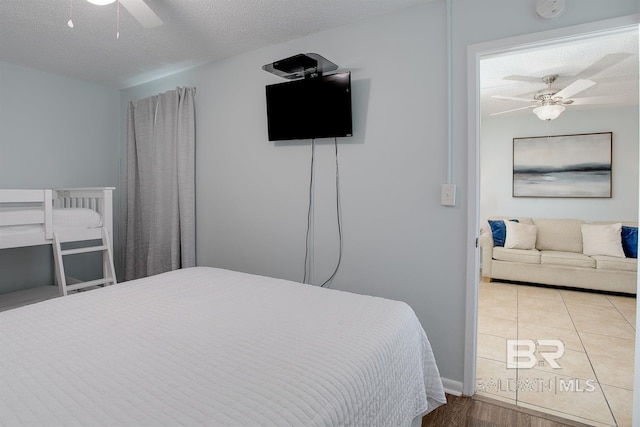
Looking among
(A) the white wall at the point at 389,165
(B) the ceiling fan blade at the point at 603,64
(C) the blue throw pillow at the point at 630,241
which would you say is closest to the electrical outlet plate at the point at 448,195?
(A) the white wall at the point at 389,165

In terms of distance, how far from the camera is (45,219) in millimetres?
2443

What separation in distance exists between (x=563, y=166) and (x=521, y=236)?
125 cm

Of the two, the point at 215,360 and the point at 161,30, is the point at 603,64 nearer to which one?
the point at 161,30

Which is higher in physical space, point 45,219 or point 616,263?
point 45,219

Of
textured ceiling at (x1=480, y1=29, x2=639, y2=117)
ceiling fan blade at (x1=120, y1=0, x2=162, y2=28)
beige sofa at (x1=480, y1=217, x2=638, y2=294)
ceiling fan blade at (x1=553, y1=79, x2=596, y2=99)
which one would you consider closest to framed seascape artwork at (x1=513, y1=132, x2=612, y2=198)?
beige sofa at (x1=480, y1=217, x2=638, y2=294)

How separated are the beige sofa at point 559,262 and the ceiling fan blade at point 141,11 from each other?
4538mm

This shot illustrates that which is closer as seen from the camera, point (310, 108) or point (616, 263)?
point (310, 108)

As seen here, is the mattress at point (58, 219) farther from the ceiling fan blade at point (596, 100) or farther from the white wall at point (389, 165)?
the ceiling fan blade at point (596, 100)

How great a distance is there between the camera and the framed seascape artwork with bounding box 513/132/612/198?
4.74 metres

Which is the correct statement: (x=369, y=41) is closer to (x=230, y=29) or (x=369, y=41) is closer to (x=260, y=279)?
(x=230, y=29)

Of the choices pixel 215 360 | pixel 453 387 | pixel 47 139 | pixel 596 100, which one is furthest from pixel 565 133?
pixel 47 139

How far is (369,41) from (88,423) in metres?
2.43

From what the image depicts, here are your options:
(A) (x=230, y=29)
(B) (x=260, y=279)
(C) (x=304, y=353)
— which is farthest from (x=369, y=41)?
(C) (x=304, y=353)

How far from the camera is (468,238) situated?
6.70 feet
